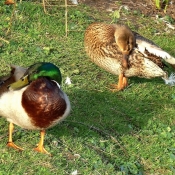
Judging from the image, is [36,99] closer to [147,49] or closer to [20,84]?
[20,84]

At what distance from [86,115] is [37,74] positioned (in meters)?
1.38

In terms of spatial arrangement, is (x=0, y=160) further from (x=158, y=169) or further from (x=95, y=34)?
(x=95, y=34)

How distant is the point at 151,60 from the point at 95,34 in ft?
2.51

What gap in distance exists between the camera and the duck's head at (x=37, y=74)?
3.81 metres

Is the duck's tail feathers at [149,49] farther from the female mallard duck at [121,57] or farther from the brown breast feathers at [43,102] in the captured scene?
the brown breast feathers at [43,102]

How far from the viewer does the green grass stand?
4169 mm

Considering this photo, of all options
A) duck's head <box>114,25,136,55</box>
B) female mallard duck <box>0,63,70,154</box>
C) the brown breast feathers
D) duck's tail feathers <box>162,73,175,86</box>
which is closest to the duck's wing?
duck's head <box>114,25,136,55</box>

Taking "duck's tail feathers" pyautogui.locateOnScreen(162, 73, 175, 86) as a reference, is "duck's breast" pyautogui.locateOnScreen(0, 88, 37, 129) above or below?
above

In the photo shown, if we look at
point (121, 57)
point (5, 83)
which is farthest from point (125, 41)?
point (5, 83)

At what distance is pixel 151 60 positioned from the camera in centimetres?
577

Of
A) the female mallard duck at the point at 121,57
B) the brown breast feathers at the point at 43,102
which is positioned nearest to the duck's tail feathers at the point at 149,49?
the female mallard duck at the point at 121,57

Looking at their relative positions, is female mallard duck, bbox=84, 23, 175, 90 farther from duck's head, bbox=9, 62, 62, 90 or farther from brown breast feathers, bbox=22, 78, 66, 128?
brown breast feathers, bbox=22, 78, 66, 128

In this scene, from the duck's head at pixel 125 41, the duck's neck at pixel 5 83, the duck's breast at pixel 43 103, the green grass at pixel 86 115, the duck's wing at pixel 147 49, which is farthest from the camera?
the duck's wing at pixel 147 49

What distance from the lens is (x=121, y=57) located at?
18.4 ft
